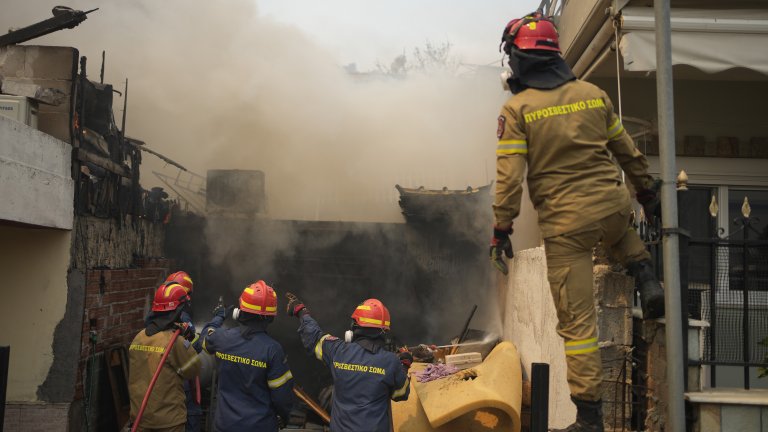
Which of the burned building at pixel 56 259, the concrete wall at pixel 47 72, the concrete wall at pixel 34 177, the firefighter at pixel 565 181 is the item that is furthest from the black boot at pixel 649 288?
the concrete wall at pixel 47 72

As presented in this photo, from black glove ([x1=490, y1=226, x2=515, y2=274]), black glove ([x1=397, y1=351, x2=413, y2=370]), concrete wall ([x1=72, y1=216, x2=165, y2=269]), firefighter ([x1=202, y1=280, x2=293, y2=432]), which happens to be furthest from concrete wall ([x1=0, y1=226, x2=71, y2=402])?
black glove ([x1=490, y1=226, x2=515, y2=274])

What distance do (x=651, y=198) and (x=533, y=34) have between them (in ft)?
3.46

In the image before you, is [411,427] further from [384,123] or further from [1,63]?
[384,123]

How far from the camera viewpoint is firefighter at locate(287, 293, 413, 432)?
4.54m

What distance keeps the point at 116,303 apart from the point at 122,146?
187 cm

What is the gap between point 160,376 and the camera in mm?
5371

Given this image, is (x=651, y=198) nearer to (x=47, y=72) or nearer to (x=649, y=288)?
(x=649, y=288)

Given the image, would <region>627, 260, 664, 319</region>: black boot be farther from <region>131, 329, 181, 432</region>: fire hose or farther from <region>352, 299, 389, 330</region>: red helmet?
<region>131, 329, 181, 432</region>: fire hose

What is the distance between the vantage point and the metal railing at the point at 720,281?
3426 millimetres

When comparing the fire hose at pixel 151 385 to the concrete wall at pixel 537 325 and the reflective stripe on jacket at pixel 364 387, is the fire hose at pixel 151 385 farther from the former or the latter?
the concrete wall at pixel 537 325

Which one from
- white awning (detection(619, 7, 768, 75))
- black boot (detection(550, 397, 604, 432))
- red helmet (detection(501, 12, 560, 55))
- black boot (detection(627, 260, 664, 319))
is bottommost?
black boot (detection(550, 397, 604, 432))

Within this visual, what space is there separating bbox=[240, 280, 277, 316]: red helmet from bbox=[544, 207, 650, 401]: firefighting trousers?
2623mm

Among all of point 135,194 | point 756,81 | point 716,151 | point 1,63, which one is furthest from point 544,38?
point 135,194

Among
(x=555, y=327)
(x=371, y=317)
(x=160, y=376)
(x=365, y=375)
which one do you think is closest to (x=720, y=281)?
(x=555, y=327)
